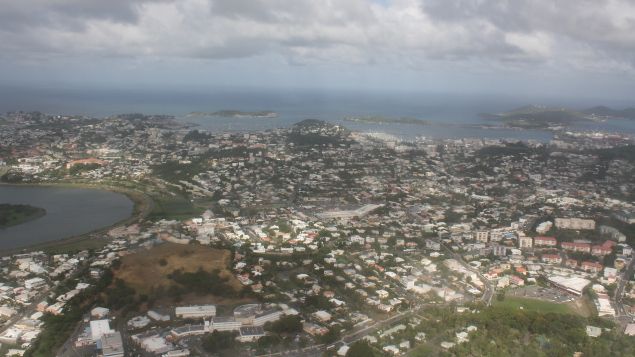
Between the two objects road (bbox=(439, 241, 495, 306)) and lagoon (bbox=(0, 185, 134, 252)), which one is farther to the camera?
lagoon (bbox=(0, 185, 134, 252))

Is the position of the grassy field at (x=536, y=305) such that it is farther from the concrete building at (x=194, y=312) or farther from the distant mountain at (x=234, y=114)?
the distant mountain at (x=234, y=114)

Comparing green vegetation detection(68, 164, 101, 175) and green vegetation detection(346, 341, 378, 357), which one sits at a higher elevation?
green vegetation detection(68, 164, 101, 175)

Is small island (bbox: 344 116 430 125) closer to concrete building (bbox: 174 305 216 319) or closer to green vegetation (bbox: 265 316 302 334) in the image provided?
concrete building (bbox: 174 305 216 319)

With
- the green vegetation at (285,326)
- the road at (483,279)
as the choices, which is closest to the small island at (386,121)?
the road at (483,279)

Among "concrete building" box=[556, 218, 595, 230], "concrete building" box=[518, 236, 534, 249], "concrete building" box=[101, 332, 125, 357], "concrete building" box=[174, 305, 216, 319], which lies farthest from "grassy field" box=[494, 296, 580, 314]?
"concrete building" box=[101, 332, 125, 357]

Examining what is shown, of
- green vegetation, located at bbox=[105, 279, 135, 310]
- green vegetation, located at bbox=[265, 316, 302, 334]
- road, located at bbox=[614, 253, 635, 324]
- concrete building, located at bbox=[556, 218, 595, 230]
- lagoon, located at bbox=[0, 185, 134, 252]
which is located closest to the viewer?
green vegetation, located at bbox=[265, 316, 302, 334]

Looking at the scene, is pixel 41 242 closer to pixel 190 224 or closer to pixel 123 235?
pixel 123 235
